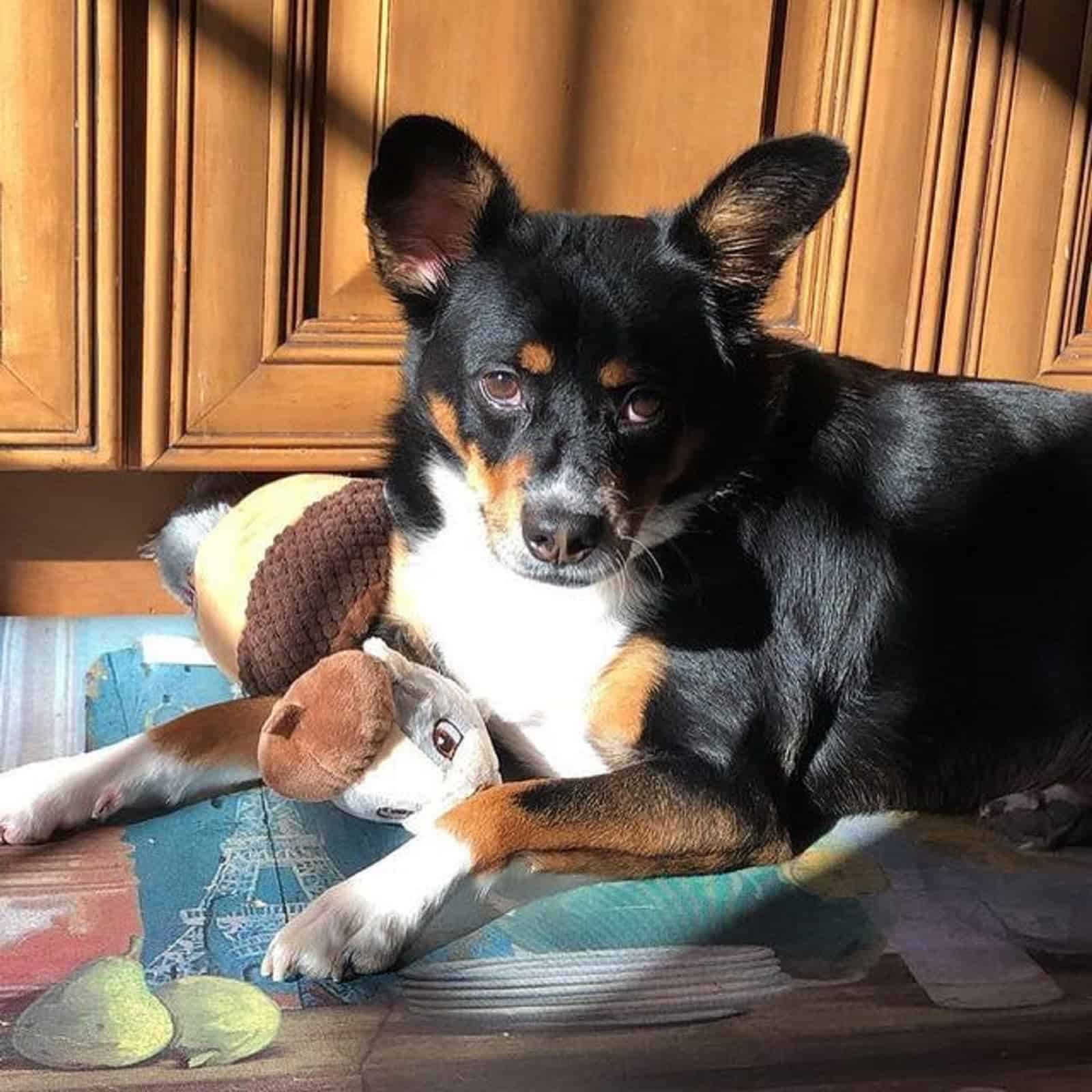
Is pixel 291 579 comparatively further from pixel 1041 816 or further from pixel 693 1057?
pixel 1041 816

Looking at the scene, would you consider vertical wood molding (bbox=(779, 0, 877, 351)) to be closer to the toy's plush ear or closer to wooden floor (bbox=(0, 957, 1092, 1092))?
the toy's plush ear

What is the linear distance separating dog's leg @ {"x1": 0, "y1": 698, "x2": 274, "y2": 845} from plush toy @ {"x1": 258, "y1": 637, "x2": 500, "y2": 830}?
0.24 ft

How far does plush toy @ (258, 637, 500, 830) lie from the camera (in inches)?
72.2

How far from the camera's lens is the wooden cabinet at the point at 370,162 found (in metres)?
2.26

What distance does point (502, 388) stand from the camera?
184cm

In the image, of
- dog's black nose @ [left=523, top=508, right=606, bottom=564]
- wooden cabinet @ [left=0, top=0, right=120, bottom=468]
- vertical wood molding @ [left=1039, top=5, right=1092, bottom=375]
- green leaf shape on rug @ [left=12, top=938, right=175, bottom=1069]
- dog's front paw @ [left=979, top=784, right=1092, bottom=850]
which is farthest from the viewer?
vertical wood molding @ [left=1039, top=5, right=1092, bottom=375]

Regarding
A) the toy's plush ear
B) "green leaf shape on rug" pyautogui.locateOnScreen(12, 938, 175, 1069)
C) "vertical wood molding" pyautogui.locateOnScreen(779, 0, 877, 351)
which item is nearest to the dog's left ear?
"vertical wood molding" pyautogui.locateOnScreen(779, 0, 877, 351)

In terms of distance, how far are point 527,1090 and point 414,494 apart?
2.69 ft

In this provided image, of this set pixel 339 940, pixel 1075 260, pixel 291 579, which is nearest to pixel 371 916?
pixel 339 940

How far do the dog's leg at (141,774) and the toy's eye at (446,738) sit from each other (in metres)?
0.23

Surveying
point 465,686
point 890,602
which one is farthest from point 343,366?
point 890,602

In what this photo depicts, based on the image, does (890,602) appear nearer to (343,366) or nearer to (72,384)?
(343,366)

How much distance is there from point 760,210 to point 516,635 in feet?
1.97

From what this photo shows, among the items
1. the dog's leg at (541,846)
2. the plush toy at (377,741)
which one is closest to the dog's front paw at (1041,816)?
the dog's leg at (541,846)
